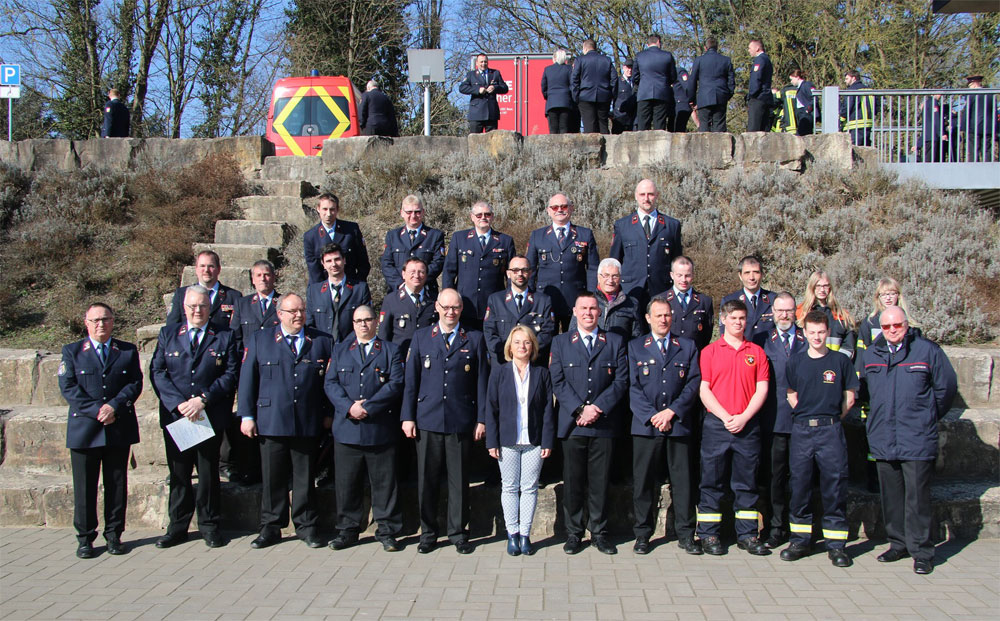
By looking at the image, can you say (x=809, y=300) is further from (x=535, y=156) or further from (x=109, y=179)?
(x=109, y=179)

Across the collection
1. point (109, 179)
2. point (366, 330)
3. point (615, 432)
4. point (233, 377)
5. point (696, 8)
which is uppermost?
point (696, 8)

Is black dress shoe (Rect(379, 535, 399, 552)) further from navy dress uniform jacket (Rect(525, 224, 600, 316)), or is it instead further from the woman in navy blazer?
navy dress uniform jacket (Rect(525, 224, 600, 316))

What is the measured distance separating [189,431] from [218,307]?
4.36ft

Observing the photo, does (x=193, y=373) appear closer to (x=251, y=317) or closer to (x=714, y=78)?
(x=251, y=317)

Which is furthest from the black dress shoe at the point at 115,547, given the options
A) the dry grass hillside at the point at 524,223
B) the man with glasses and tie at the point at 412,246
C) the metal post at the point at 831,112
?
the metal post at the point at 831,112

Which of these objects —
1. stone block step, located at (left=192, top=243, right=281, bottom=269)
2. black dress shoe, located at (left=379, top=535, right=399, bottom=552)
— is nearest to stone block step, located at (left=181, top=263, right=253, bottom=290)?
stone block step, located at (left=192, top=243, right=281, bottom=269)

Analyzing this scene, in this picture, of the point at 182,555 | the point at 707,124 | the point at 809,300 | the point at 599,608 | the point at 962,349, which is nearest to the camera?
the point at 599,608

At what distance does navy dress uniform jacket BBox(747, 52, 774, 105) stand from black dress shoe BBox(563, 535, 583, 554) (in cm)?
845

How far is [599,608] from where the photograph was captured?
4426 mm

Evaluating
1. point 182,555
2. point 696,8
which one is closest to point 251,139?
point 182,555

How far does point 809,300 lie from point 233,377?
4.50m

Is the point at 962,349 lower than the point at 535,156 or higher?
lower

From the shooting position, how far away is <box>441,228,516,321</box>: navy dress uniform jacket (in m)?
6.70

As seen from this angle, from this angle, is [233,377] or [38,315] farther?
[38,315]
